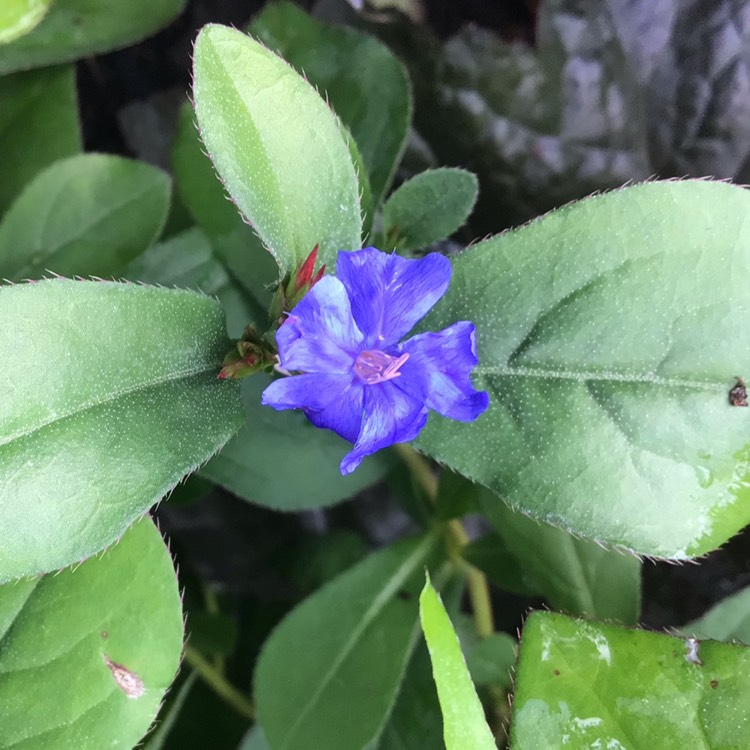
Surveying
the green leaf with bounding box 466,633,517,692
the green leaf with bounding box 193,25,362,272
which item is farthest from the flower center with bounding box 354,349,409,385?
the green leaf with bounding box 466,633,517,692

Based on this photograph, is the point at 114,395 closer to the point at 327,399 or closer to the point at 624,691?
the point at 327,399

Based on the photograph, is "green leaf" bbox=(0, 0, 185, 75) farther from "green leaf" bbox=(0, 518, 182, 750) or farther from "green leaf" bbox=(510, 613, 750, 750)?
"green leaf" bbox=(510, 613, 750, 750)

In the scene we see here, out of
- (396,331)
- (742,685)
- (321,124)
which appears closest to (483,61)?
(321,124)

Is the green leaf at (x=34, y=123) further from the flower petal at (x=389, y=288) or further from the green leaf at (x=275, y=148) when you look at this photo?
the flower petal at (x=389, y=288)

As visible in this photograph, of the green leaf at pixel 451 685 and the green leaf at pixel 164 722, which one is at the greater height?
the green leaf at pixel 451 685

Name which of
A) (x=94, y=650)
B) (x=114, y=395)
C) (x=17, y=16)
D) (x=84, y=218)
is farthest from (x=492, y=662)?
(x=17, y=16)

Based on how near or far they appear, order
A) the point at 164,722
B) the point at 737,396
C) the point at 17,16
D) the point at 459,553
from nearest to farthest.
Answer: the point at 737,396, the point at 17,16, the point at 164,722, the point at 459,553

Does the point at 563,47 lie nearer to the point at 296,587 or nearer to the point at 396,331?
the point at 396,331

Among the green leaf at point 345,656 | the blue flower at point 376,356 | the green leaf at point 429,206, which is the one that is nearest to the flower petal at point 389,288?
the blue flower at point 376,356
